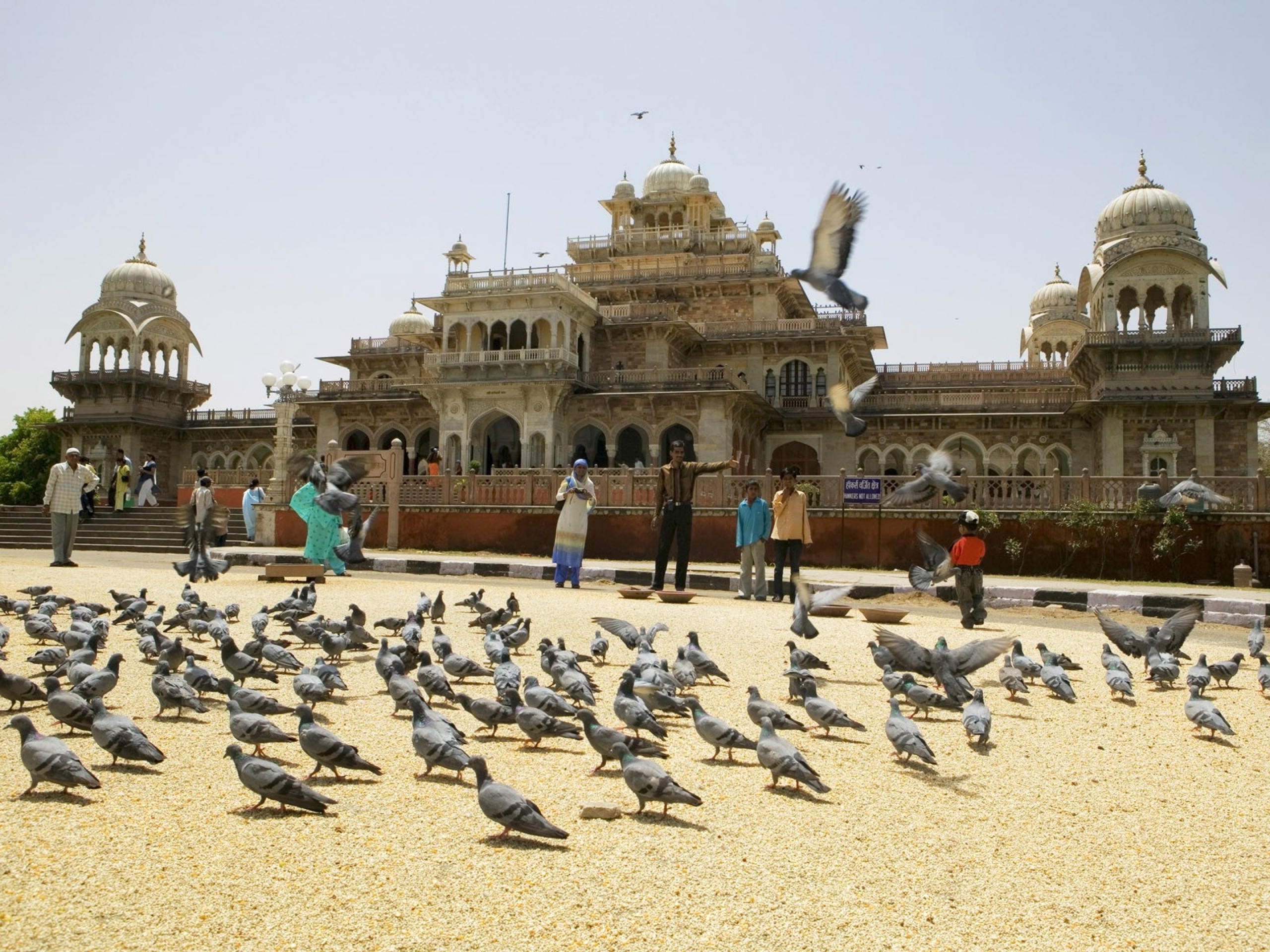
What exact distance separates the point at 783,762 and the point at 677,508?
30.3ft

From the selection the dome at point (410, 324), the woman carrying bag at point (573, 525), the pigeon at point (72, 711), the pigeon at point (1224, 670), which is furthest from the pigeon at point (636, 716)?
the dome at point (410, 324)

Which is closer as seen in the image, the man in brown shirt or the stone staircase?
the man in brown shirt

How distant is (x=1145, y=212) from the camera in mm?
35125

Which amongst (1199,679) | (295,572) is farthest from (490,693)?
(295,572)

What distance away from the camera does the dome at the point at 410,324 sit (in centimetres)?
4947

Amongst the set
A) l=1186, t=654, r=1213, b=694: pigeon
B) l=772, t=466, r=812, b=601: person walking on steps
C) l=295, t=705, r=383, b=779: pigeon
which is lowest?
l=295, t=705, r=383, b=779: pigeon

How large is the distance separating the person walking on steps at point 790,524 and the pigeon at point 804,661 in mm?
4916

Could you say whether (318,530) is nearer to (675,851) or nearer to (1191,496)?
(675,851)

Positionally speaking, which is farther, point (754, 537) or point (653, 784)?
point (754, 537)

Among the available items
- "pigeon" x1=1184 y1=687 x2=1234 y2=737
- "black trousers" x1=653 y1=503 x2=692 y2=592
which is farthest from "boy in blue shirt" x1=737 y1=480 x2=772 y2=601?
"pigeon" x1=1184 y1=687 x2=1234 y2=737

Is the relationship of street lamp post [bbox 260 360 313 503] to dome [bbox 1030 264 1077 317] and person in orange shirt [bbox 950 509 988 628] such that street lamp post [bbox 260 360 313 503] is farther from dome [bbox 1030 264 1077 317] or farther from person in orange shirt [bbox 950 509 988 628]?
dome [bbox 1030 264 1077 317]

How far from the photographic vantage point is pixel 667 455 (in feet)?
129

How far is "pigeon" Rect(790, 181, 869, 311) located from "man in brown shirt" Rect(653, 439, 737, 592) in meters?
6.36

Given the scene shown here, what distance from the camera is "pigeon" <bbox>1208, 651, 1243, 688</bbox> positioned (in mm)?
8883
